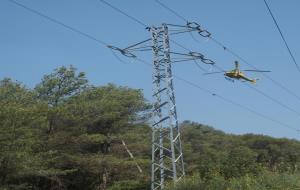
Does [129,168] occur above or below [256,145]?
below

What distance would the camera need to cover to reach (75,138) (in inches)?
1471

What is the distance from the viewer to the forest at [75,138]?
1189 inches

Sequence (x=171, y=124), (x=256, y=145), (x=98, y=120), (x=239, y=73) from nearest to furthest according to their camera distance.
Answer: (x=239, y=73) → (x=171, y=124) → (x=98, y=120) → (x=256, y=145)

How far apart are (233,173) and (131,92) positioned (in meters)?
14.9

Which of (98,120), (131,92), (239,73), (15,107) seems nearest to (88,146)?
(98,120)

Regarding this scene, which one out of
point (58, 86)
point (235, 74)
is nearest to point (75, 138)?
point (58, 86)

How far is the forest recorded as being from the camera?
30.2 m

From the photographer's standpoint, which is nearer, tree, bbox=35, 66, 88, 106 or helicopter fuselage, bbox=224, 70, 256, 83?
helicopter fuselage, bbox=224, 70, 256, 83

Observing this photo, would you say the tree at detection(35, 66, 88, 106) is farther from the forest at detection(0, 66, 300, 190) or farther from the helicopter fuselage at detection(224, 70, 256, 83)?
the helicopter fuselage at detection(224, 70, 256, 83)

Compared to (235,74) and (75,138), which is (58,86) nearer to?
(75,138)

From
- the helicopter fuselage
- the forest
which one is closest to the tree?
the forest

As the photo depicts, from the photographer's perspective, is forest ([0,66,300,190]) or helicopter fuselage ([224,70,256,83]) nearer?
helicopter fuselage ([224,70,256,83])

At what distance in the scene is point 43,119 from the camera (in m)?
31.9

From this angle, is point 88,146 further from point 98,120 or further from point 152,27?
point 152,27
